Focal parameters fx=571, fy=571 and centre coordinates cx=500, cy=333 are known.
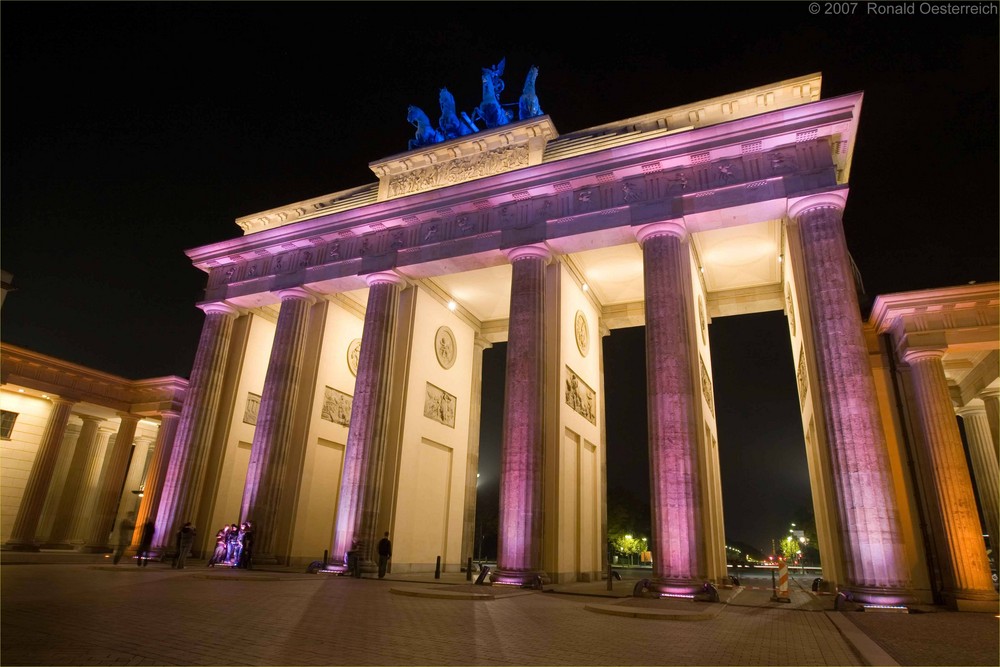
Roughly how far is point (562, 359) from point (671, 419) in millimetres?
4888

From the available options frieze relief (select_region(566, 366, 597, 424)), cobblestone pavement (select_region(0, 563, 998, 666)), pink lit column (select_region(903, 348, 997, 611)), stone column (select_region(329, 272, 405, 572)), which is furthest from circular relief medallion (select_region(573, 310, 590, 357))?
cobblestone pavement (select_region(0, 563, 998, 666))

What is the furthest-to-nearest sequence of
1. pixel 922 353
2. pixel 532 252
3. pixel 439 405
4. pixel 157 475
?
pixel 157 475
pixel 439 405
pixel 532 252
pixel 922 353

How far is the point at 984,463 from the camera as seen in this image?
1958cm

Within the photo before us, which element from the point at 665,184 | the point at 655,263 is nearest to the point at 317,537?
the point at 655,263

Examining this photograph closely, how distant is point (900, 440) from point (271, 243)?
23.7 metres

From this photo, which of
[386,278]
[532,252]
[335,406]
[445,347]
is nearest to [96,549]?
[335,406]

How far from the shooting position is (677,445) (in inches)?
583

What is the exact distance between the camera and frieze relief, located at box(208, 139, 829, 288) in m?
17.1

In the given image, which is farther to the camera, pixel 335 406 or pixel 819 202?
pixel 335 406

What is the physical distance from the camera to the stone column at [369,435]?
18.0 metres

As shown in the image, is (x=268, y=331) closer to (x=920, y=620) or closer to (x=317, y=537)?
(x=317, y=537)

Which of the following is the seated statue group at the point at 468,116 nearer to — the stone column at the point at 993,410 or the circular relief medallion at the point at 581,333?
the circular relief medallion at the point at 581,333

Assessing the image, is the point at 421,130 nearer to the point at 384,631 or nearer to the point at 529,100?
the point at 529,100

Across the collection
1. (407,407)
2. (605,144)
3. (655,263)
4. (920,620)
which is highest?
(605,144)
